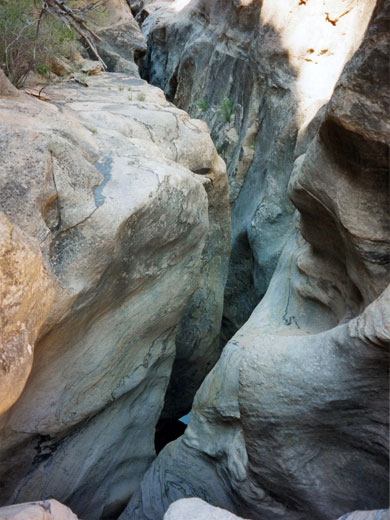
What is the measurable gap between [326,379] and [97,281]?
119 cm

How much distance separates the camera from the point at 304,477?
2459 mm

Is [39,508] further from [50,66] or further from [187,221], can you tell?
[50,66]

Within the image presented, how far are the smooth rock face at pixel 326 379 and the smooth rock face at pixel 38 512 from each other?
954 mm

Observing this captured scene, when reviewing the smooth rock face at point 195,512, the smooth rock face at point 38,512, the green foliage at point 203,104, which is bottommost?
the smooth rock face at point 38,512

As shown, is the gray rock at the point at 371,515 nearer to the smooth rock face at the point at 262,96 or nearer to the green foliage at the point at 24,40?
the smooth rock face at the point at 262,96

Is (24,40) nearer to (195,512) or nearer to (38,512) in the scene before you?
(38,512)

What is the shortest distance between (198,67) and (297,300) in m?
5.13

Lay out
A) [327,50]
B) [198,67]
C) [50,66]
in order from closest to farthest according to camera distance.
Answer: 1. [327,50]
2. [50,66]
3. [198,67]

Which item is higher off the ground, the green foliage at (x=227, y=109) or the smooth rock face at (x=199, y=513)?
the green foliage at (x=227, y=109)

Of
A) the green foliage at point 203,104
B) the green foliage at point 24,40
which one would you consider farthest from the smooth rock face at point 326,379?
the green foliage at point 203,104

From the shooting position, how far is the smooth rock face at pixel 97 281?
2.39 m

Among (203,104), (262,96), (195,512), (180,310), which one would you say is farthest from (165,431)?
(203,104)

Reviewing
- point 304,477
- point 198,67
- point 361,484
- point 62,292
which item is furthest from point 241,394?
point 198,67

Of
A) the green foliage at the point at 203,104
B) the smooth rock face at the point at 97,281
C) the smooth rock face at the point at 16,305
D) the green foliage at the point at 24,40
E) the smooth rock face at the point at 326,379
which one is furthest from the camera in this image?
the green foliage at the point at 203,104
